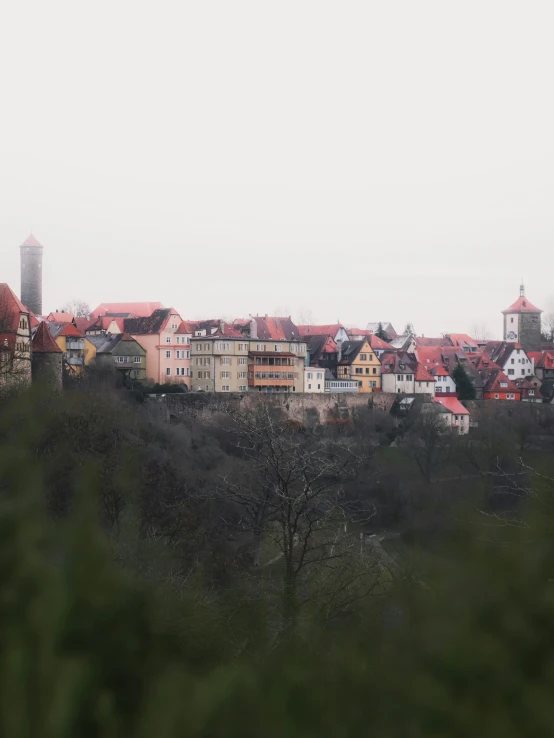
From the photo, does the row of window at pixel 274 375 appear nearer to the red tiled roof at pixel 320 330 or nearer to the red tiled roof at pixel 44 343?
the red tiled roof at pixel 320 330

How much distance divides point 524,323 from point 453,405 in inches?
1005

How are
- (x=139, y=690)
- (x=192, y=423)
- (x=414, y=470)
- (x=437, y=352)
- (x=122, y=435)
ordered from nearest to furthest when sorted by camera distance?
(x=139, y=690) → (x=122, y=435) → (x=414, y=470) → (x=192, y=423) → (x=437, y=352)

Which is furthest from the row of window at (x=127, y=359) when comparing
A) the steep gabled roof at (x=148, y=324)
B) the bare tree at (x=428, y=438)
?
the bare tree at (x=428, y=438)

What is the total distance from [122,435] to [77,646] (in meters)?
18.9

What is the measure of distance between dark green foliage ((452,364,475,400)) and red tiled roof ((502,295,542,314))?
20677 millimetres

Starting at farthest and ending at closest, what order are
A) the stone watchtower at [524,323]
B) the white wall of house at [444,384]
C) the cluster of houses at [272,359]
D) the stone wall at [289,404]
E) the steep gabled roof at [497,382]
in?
the stone watchtower at [524,323], the steep gabled roof at [497,382], the white wall of house at [444,384], the cluster of houses at [272,359], the stone wall at [289,404]

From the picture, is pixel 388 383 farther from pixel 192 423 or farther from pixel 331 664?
pixel 331 664

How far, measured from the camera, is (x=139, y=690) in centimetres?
117

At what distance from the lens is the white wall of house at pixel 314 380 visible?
167 feet

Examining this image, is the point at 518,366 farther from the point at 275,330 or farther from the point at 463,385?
the point at 275,330

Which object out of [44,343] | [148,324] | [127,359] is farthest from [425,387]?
[44,343]

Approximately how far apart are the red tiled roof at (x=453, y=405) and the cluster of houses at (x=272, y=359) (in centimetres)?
7

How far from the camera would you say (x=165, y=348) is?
48125 mm

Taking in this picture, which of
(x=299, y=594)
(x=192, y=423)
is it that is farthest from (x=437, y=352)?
(x=299, y=594)
